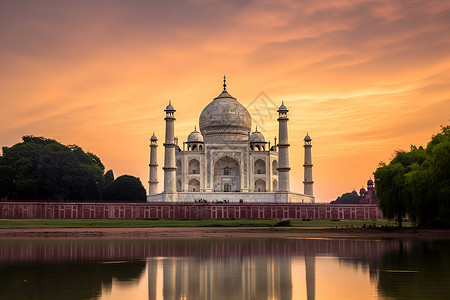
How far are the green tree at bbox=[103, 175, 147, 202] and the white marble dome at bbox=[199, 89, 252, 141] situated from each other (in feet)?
38.3

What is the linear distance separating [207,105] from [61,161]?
20034mm

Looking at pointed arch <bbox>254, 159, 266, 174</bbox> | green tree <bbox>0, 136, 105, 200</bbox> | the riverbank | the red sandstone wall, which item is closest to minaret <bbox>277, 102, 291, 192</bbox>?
the red sandstone wall

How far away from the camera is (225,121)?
61562 millimetres


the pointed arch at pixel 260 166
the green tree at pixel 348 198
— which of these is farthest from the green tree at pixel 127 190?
the green tree at pixel 348 198

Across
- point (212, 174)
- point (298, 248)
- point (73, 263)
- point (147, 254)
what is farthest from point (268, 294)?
point (212, 174)

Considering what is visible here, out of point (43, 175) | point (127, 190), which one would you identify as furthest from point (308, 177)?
point (43, 175)

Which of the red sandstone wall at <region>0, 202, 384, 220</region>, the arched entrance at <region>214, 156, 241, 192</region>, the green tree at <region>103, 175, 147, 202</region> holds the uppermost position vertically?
the arched entrance at <region>214, 156, 241, 192</region>

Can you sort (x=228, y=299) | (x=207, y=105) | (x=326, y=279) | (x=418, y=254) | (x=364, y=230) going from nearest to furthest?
(x=228, y=299)
(x=326, y=279)
(x=418, y=254)
(x=364, y=230)
(x=207, y=105)

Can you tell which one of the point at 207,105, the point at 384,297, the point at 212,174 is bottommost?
the point at 384,297

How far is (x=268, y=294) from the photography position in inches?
403

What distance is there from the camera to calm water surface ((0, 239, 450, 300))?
10422mm

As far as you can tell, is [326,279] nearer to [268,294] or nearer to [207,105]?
[268,294]

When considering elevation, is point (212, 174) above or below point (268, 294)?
above

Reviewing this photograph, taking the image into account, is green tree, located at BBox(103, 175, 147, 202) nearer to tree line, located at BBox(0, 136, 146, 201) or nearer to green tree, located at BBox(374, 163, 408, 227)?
tree line, located at BBox(0, 136, 146, 201)
